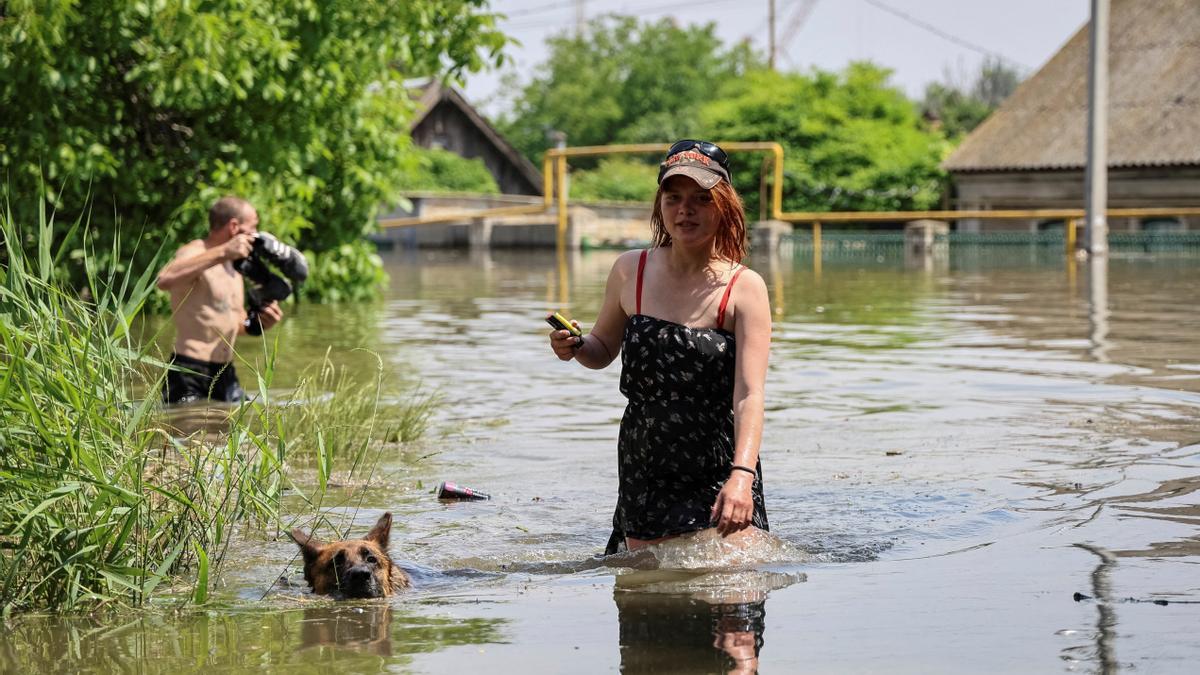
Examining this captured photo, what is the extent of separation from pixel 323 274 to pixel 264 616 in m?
14.2

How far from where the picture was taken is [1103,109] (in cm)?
3011

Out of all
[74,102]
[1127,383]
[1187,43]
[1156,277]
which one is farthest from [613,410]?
[1187,43]

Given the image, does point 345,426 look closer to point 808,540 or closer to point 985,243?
point 808,540

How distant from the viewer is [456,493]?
7.87 metres

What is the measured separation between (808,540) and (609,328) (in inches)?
55.6

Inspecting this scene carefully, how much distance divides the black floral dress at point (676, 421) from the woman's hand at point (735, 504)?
42 centimetres

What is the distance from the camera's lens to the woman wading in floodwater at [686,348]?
561cm

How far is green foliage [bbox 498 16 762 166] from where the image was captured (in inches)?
3423

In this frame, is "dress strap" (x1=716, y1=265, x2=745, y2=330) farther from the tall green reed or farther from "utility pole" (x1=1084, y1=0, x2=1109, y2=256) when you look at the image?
"utility pole" (x1=1084, y1=0, x2=1109, y2=256)

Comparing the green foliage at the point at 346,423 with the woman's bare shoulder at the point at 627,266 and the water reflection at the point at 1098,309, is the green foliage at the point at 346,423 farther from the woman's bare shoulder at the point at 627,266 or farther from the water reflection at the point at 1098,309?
the water reflection at the point at 1098,309

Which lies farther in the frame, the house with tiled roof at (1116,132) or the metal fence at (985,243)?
the house with tiled roof at (1116,132)

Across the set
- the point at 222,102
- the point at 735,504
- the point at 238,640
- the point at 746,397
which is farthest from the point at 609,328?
the point at 222,102

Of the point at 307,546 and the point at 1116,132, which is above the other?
the point at 1116,132

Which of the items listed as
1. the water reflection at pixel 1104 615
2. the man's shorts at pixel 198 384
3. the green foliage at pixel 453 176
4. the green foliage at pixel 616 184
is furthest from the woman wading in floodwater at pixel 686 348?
the green foliage at pixel 453 176
